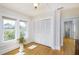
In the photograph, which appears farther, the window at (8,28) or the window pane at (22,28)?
the window pane at (22,28)

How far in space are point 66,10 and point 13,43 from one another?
3.70ft

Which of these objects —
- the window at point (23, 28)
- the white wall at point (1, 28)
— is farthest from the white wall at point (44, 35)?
the white wall at point (1, 28)

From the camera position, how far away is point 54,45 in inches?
57.1

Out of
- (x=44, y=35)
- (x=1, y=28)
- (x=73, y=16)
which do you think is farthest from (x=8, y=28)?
(x=73, y=16)

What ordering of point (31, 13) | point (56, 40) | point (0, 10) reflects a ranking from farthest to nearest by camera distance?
point (56, 40) < point (31, 13) < point (0, 10)

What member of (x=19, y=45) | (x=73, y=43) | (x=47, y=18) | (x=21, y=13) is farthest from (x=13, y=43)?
(x=73, y=43)

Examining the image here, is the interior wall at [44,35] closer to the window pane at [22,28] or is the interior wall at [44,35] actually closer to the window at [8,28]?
the window pane at [22,28]

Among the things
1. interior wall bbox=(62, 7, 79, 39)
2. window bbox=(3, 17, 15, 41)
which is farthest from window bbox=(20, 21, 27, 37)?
interior wall bbox=(62, 7, 79, 39)

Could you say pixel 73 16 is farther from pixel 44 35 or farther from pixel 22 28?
pixel 22 28

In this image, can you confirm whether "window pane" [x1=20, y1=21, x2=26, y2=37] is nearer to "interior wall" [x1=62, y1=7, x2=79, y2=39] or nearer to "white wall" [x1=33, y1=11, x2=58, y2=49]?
"white wall" [x1=33, y1=11, x2=58, y2=49]

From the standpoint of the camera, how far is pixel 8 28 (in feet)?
4.02

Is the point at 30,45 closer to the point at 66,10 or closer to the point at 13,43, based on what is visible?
the point at 13,43

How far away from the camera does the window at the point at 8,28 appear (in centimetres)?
121

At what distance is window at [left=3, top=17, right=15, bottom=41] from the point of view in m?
1.21
